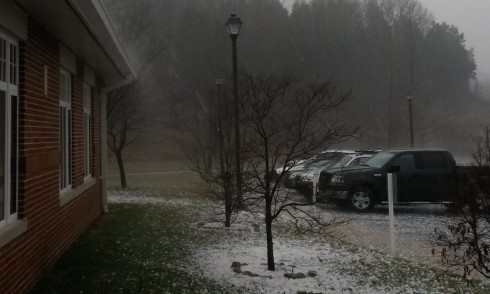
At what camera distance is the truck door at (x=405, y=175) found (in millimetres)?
12133

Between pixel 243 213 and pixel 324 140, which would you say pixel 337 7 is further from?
pixel 324 140

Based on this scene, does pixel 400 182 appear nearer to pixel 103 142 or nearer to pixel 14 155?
pixel 103 142

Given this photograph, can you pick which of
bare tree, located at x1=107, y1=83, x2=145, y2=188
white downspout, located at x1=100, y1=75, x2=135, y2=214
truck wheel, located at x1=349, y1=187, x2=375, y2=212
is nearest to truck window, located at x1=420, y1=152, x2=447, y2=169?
truck wheel, located at x1=349, y1=187, x2=375, y2=212

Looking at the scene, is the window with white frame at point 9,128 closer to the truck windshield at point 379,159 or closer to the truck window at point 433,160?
the truck windshield at point 379,159

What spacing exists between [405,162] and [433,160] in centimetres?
76

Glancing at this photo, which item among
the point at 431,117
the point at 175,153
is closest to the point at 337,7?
the point at 431,117

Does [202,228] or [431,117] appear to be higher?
[431,117]

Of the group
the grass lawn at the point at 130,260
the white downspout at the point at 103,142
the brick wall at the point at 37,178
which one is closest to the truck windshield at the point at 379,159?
the grass lawn at the point at 130,260

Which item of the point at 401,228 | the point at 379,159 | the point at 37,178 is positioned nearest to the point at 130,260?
the point at 37,178

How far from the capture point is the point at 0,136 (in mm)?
4637

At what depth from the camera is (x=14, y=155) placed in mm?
4945

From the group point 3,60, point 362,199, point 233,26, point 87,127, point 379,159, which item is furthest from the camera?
point 379,159

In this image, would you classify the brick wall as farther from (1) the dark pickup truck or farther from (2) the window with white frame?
(1) the dark pickup truck

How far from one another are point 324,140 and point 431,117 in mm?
52723
